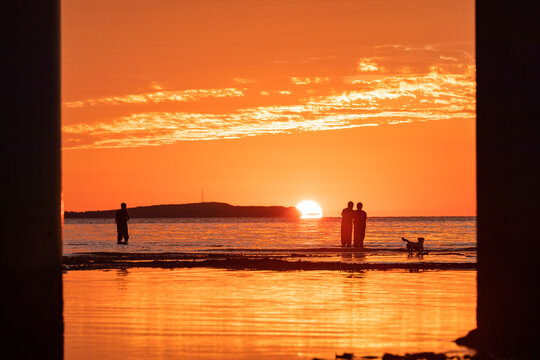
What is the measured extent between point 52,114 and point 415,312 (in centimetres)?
672

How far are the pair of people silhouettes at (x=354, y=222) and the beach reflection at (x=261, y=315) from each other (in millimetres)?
10123

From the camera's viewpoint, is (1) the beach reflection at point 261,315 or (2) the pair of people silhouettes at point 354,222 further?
(2) the pair of people silhouettes at point 354,222

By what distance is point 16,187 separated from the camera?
299 inches

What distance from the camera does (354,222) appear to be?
3048 centimetres

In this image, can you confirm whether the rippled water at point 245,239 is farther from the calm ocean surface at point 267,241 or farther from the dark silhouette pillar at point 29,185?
the dark silhouette pillar at point 29,185

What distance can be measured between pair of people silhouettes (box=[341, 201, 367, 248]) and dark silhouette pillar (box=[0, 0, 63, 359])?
22093mm

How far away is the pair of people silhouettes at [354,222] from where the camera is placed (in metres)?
29.8

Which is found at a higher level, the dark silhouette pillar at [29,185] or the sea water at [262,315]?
the dark silhouette pillar at [29,185]

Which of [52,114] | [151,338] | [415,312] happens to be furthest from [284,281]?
[52,114]
